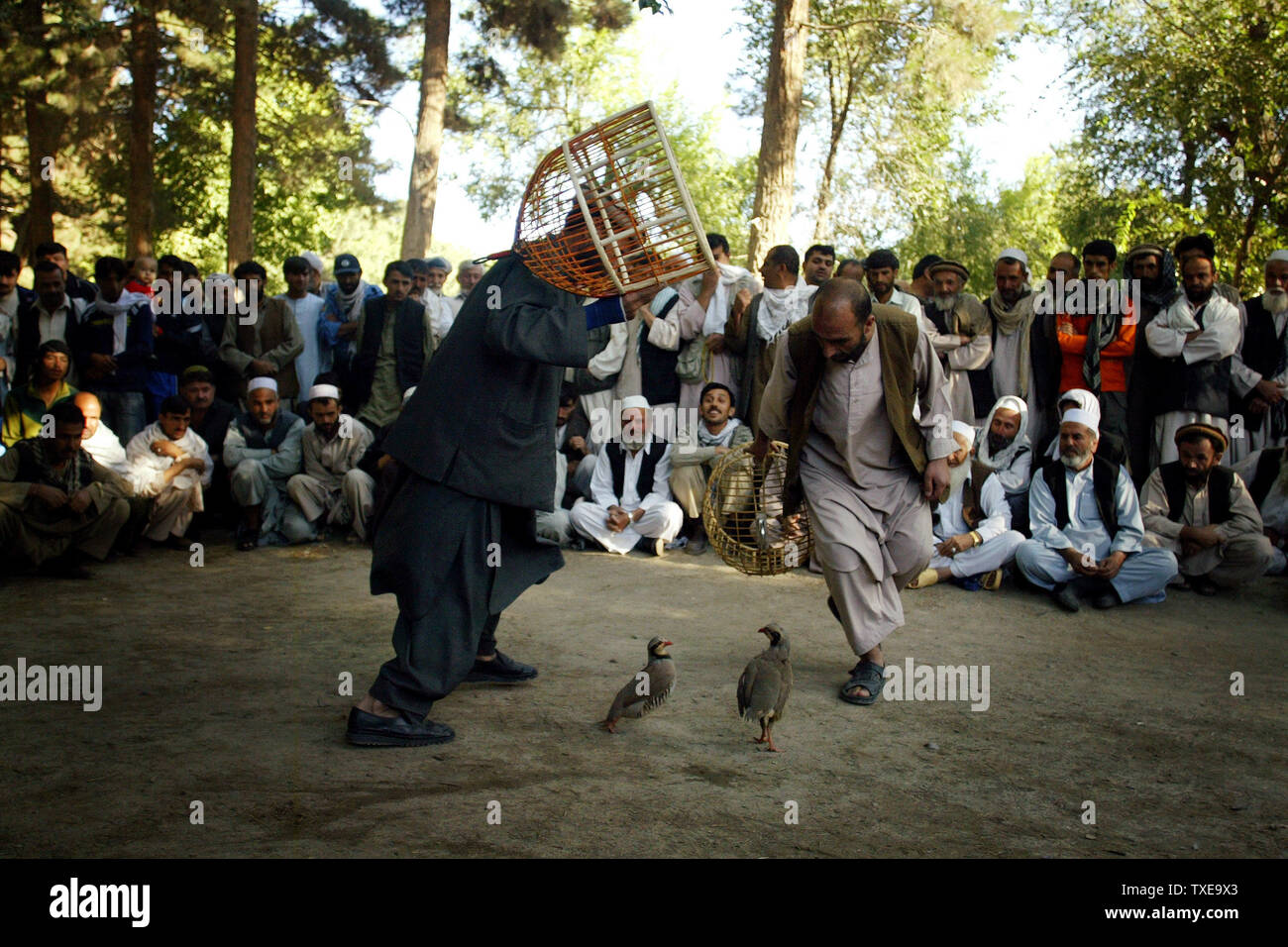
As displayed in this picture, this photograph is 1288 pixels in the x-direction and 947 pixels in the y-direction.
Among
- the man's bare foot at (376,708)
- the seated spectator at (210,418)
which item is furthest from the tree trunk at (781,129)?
the man's bare foot at (376,708)

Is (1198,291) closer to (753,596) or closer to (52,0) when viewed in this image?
(753,596)

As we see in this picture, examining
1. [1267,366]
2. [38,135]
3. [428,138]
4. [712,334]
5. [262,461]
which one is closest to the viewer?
[1267,366]

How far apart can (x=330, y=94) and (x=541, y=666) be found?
571 inches

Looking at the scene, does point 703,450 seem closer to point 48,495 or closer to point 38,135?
point 48,495

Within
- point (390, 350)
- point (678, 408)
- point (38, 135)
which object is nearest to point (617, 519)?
point (678, 408)

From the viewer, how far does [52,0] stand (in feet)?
49.6

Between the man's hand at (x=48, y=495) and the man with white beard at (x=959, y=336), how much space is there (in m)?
6.11

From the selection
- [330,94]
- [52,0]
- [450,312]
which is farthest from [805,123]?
[450,312]

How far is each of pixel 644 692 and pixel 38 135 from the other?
15.3 m

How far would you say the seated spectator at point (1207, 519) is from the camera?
285 inches

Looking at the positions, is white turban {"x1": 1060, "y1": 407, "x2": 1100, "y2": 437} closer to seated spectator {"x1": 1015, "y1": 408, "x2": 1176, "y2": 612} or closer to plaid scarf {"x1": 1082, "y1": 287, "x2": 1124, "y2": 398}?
seated spectator {"x1": 1015, "y1": 408, "x2": 1176, "y2": 612}

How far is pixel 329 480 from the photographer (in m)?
8.72

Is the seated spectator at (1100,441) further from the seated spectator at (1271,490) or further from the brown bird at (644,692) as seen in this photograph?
the brown bird at (644,692)

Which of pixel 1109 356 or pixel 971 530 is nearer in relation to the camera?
pixel 971 530
